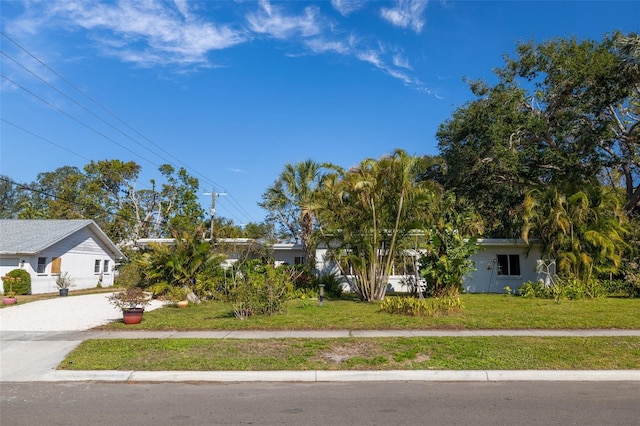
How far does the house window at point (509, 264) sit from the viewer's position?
75.8 feet

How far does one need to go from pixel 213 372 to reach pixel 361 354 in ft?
8.81

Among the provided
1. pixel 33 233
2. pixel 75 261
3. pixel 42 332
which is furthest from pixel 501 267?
pixel 33 233

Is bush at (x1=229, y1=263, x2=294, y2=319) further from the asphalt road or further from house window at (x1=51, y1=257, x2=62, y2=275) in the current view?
house window at (x1=51, y1=257, x2=62, y2=275)

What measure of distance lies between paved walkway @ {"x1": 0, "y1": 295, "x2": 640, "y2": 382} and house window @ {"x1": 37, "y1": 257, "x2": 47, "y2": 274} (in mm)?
15536

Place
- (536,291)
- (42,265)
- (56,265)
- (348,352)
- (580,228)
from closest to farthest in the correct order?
1. (348,352)
2. (536,291)
3. (580,228)
4. (42,265)
5. (56,265)

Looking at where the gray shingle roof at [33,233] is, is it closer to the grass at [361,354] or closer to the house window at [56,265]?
the house window at [56,265]

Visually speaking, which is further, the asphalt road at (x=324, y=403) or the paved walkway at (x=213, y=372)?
the paved walkway at (x=213, y=372)

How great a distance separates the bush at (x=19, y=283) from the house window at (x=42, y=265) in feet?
6.58

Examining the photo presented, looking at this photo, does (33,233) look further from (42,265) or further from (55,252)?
(42,265)

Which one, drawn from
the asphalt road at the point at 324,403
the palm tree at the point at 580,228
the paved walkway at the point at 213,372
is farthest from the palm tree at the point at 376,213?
the asphalt road at the point at 324,403

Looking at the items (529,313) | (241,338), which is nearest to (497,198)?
(529,313)

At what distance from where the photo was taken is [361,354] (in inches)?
333

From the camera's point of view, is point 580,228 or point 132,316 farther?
point 580,228

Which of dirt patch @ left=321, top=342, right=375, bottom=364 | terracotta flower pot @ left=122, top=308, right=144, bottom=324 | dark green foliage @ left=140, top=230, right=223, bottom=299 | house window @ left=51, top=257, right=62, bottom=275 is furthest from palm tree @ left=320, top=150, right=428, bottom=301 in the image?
house window @ left=51, top=257, right=62, bottom=275
